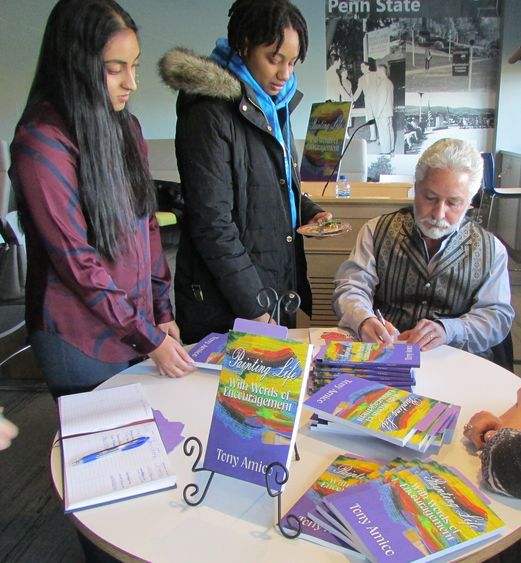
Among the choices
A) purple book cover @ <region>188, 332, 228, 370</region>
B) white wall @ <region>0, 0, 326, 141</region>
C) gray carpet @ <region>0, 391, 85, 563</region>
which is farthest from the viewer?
white wall @ <region>0, 0, 326, 141</region>

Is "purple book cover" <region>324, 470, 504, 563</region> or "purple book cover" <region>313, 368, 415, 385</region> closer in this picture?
"purple book cover" <region>324, 470, 504, 563</region>

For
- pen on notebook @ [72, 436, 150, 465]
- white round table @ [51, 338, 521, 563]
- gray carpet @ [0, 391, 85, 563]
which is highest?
pen on notebook @ [72, 436, 150, 465]

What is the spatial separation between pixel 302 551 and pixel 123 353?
0.70 m

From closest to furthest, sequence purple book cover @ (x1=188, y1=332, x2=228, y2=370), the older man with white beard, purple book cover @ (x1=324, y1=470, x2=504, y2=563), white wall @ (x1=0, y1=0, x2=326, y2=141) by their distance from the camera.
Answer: purple book cover @ (x1=324, y1=470, x2=504, y2=563), purple book cover @ (x1=188, y1=332, x2=228, y2=370), the older man with white beard, white wall @ (x1=0, y1=0, x2=326, y2=141)

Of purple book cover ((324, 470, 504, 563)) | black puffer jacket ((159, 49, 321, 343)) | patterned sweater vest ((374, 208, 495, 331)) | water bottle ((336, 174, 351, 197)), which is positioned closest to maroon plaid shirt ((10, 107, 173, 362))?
black puffer jacket ((159, 49, 321, 343))

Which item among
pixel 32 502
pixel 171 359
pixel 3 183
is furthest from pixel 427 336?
pixel 3 183

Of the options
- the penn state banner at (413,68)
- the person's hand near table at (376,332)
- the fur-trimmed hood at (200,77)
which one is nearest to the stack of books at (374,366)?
the person's hand near table at (376,332)

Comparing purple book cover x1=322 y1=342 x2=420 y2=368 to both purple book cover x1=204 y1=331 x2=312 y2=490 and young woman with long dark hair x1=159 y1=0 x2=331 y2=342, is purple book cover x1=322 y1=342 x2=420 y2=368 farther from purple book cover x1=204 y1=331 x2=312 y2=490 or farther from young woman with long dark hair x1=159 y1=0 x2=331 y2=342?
purple book cover x1=204 y1=331 x2=312 y2=490

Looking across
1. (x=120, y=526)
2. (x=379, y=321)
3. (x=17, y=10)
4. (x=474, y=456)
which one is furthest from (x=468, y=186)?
(x=17, y=10)

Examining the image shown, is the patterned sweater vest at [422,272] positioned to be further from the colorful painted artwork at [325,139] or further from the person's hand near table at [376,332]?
the colorful painted artwork at [325,139]

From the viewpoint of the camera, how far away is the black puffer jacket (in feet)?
4.75

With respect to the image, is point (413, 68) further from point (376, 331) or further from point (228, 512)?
point (228, 512)

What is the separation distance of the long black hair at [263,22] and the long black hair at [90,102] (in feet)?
→ 1.17

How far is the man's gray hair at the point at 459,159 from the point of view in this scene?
1.56 metres
